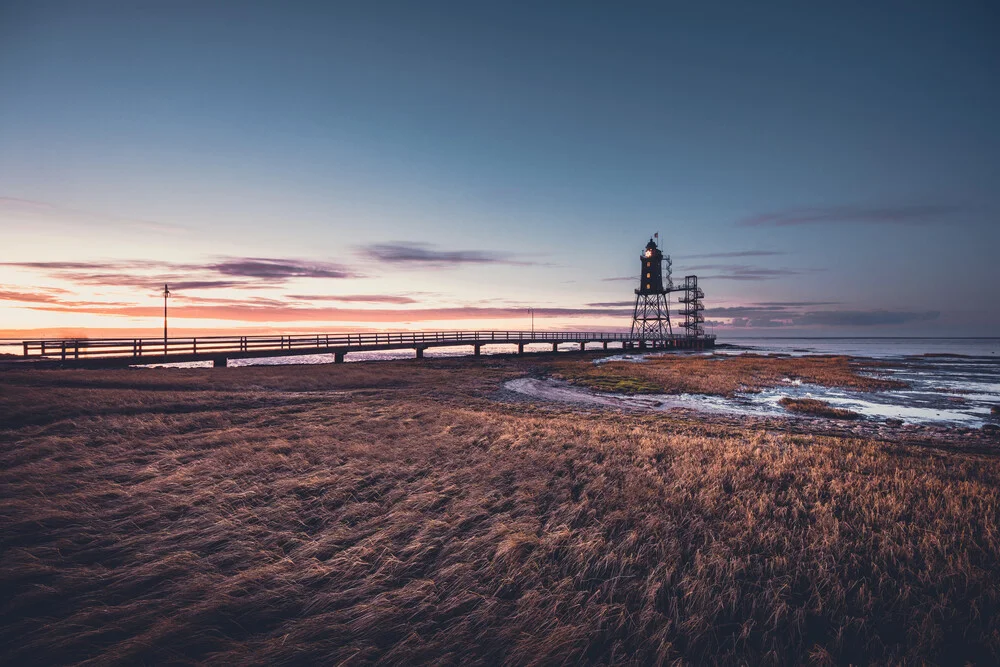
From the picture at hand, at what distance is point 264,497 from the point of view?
211 inches

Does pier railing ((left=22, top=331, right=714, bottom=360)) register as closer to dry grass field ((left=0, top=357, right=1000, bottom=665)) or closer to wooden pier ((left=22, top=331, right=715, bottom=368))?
wooden pier ((left=22, top=331, right=715, bottom=368))

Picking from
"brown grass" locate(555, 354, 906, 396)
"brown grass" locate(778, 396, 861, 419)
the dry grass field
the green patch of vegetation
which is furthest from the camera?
"brown grass" locate(555, 354, 906, 396)

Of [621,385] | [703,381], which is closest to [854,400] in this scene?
[703,381]

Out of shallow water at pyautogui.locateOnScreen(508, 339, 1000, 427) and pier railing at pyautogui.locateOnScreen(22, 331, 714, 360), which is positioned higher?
pier railing at pyautogui.locateOnScreen(22, 331, 714, 360)

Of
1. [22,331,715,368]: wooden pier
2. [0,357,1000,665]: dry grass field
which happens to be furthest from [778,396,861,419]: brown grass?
[22,331,715,368]: wooden pier

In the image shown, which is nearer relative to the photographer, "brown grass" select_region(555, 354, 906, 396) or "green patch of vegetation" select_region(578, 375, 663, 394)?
"green patch of vegetation" select_region(578, 375, 663, 394)

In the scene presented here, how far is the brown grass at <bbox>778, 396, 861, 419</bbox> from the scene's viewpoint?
1520 cm

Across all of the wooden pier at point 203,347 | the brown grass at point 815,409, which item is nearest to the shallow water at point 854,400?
the brown grass at point 815,409

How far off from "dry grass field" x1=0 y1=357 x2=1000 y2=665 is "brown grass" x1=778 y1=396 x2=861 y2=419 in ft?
28.9

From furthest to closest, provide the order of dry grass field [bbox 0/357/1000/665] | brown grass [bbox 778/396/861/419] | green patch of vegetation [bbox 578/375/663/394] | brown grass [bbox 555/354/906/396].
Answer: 1. brown grass [bbox 555/354/906/396]
2. green patch of vegetation [bbox 578/375/663/394]
3. brown grass [bbox 778/396/861/419]
4. dry grass field [bbox 0/357/1000/665]

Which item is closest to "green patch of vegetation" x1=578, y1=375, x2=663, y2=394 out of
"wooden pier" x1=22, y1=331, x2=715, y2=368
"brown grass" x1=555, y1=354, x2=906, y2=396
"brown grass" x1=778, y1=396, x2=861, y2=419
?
"brown grass" x1=555, y1=354, x2=906, y2=396

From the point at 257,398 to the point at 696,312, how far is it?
248ft

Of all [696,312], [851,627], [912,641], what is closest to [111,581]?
[851,627]

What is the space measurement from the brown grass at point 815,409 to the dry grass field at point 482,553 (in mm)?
8815
